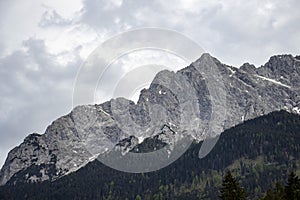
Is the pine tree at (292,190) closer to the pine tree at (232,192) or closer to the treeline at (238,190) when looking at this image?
the treeline at (238,190)

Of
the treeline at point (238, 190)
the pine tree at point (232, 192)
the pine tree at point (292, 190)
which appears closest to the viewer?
the pine tree at point (232, 192)

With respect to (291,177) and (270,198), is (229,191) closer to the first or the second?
(291,177)

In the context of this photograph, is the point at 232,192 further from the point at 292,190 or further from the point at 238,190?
the point at 292,190

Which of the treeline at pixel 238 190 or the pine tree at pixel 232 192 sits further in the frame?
the treeline at pixel 238 190

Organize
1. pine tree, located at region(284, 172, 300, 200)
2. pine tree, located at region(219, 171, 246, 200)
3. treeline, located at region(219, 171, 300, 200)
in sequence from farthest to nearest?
pine tree, located at region(284, 172, 300, 200), treeline, located at region(219, 171, 300, 200), pine tree, located at region(219, 171, 246, 200)

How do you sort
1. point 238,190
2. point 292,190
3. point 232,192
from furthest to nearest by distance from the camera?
point 292,190, point 238,190, point 232,192

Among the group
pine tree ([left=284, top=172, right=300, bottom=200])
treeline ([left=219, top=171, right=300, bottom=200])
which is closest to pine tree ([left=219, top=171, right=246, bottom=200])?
treeline ([left=219, top=171, right=300, bottom=200])

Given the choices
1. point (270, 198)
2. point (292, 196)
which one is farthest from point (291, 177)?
point (270, 198)

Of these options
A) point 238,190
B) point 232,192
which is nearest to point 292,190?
Result: point 238,190

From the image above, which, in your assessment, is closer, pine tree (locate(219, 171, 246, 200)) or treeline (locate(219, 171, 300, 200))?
pine tree (locate(219, 171, 246, 200))

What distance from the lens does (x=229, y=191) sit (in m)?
64.0

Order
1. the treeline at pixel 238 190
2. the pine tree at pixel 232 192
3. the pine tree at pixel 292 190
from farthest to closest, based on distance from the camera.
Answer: the pine tree at pixel 292 190 → the treeline at pixel 238 190 → the pine tree at pixel 232 192

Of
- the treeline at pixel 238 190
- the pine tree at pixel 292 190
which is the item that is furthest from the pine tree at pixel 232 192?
the pine tree at pixel 292 190

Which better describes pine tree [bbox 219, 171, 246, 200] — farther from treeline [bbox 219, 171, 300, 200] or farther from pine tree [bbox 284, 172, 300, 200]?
pine tree [bbox 284, 172, 300, 200]
